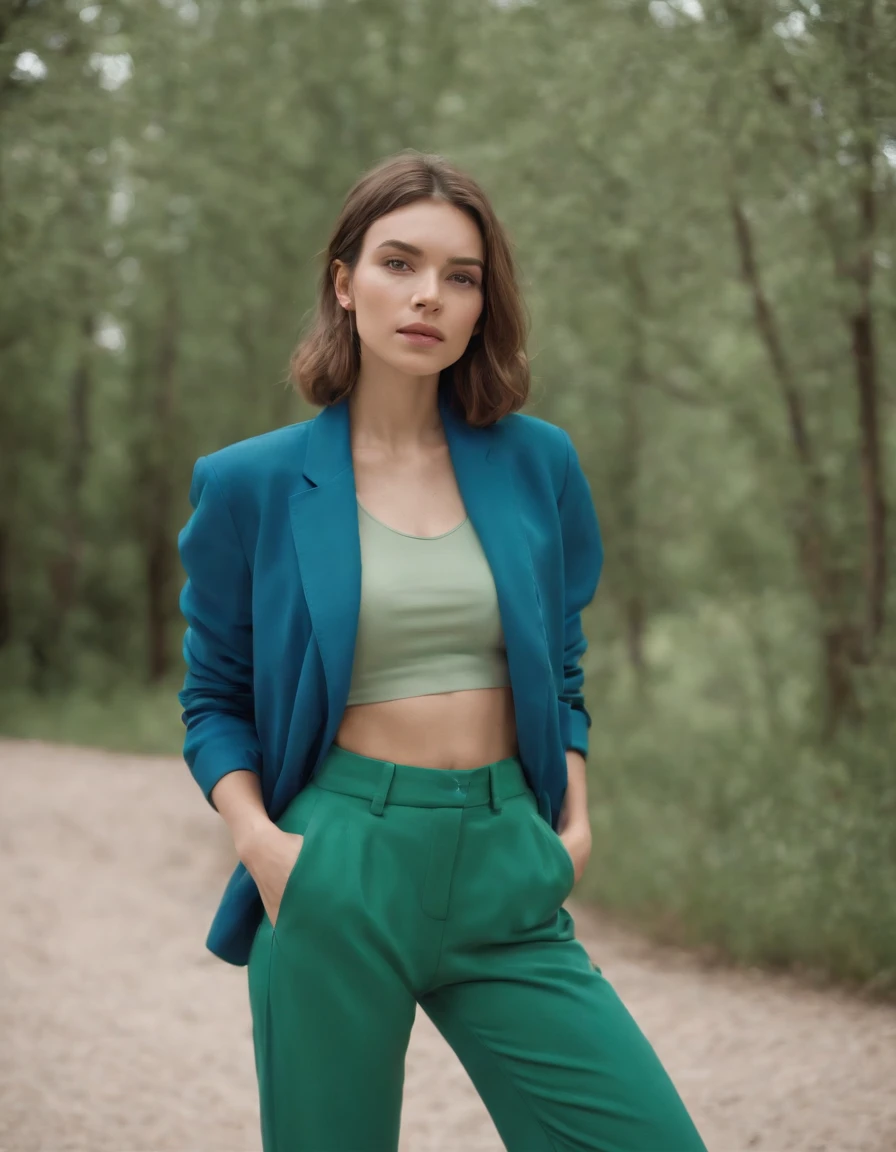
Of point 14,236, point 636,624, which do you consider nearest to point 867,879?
point 14,236

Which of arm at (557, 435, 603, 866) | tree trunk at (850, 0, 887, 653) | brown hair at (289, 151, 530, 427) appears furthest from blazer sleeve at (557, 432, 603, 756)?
tree trunk at (850, 0, 887, 653)

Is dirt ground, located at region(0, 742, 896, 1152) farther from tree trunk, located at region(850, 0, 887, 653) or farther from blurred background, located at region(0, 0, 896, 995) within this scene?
tree trunk, located at region(850, 0, 887, 653)

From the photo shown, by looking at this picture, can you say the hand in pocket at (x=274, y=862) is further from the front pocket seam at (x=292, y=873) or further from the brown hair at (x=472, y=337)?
the brown hair at (x=472, y=337)

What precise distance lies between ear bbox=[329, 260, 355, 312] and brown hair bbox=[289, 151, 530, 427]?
0.05 ft

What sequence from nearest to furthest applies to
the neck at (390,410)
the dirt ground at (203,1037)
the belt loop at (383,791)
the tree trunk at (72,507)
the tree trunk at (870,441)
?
the belt loop at (383,791)
the neck at (390,410)
the dirt ground at (203,1037)
the tree trunk at (870,441)
the tree trunk at (72,507)

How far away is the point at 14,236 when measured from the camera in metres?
6.88

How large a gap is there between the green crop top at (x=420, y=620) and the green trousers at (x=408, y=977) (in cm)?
15

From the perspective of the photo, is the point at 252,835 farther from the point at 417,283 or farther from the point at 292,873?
the point at 417,283

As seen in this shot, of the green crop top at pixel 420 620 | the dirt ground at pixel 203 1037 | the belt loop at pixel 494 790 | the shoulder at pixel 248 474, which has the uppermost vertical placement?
the shoulder at pixel 248 474

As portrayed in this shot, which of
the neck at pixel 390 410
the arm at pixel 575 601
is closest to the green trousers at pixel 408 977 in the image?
the arm at pixel 575 601

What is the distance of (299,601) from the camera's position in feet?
7.11

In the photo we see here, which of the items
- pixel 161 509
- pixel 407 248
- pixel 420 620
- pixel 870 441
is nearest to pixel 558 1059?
pixel 420 620

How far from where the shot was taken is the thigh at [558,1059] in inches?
77.2

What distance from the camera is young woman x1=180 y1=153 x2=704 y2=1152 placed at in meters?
2.06
